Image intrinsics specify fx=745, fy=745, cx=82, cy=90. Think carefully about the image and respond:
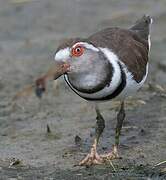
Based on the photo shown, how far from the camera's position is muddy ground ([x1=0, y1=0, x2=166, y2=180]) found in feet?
22.9

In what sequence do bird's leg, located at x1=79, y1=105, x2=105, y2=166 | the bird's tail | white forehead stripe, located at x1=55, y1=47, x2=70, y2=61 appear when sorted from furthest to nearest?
the bird's tail
bird's leg, located at x1=79, y1=105, x2=105, y2=166
white forehead stripe, located at x1=55, y1=47, x2=70, y2=61

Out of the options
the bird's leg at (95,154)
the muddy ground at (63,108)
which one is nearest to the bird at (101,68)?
the bird's leg at (95,154)

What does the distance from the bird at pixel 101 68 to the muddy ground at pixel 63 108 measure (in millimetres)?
338

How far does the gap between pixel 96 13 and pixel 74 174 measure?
6.19 m

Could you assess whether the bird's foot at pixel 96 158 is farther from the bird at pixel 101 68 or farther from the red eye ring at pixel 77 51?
the red eye ring at pixel 77 51

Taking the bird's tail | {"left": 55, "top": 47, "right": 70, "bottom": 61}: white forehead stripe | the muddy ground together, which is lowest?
the muddy ground

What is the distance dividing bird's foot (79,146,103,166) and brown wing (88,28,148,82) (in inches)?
32.7

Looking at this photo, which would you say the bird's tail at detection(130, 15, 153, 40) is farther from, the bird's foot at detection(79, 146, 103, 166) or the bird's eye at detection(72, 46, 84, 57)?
the bird's foot at detection(79, 146, 103, 166)

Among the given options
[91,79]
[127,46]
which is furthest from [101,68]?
[127,46]

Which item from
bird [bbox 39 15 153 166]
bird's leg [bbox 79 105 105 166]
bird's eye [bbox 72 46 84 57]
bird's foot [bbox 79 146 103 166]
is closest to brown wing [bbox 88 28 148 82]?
bird [bbox 39 15 153 166]

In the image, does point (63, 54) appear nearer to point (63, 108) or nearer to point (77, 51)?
point (77, 51)

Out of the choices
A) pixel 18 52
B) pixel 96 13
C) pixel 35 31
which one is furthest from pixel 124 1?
pixel 18 52

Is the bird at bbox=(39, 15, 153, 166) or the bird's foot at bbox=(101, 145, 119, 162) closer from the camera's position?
the bird at bbox=(39, 15, 153, 166)

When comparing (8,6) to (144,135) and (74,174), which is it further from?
(74,174)
